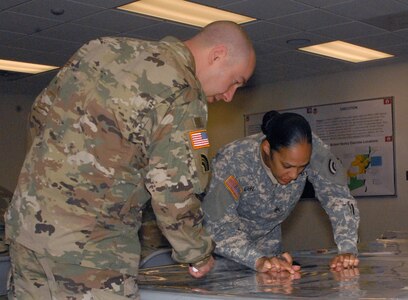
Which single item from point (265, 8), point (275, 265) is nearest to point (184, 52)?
point (275, 265)

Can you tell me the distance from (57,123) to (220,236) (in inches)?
48.8

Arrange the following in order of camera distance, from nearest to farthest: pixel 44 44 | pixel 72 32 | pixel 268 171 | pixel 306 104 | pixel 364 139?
pixel 268 171 → pixel 72 32 → pixel 44 44 → pixel 364 139 → pixel 306 104

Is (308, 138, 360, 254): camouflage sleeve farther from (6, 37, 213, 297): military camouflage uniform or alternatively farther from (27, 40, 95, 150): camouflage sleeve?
(27, 40, 95, 150): camouflage sleeve

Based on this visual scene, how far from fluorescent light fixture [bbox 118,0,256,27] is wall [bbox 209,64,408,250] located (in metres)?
2.85

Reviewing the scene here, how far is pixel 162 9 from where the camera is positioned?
20.0 ft

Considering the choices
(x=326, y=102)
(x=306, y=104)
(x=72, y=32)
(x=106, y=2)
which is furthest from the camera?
(x=306, y=104)

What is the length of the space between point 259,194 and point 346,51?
4.95m

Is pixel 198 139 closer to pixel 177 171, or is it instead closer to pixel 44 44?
pixel 177 171

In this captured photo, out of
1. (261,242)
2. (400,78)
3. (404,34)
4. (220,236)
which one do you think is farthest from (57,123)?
(400,78)

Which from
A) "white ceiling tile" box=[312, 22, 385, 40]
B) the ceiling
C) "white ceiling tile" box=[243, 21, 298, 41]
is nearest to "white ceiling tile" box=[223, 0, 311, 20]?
the ceiling

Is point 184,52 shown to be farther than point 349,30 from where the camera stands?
No

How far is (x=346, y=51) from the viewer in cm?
793

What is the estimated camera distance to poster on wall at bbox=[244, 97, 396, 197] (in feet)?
28.1

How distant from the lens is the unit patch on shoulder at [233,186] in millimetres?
3117
